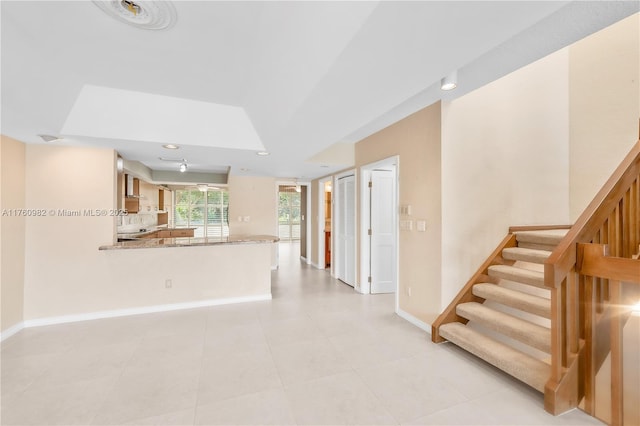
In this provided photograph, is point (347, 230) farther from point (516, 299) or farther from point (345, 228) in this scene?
point (516, 299)

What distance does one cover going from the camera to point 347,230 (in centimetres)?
500

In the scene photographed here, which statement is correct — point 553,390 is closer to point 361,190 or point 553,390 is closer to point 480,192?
point 480,192

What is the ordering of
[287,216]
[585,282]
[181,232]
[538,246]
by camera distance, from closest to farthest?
[585,282] < [538,246] < [181,232] < [287,216]

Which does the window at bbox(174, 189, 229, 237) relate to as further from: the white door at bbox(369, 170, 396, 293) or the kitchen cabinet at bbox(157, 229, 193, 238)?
the white door at bbox(369, 170, 396, 293)

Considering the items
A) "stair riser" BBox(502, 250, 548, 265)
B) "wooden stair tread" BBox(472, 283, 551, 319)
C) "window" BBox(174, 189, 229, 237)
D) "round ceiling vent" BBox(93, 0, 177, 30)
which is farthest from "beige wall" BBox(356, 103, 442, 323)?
"window" BBox(174, 189, 229, 237)

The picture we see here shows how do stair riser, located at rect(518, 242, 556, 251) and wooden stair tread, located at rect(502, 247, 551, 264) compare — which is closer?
wooden stair tread, located at rect(502, 247, 551, 264)

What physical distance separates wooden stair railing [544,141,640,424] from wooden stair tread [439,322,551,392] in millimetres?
128

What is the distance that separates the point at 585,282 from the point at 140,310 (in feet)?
15.5

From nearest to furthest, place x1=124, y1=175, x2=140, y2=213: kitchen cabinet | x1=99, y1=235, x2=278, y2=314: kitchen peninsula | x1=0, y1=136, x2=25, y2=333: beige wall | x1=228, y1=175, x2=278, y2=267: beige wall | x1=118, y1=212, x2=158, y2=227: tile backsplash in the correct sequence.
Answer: x1=0, y1=136, x2=25, y2=333: beige wall
x1=99, y1=235, x2=278, y2=314: kitchen peninsula
x1=124, y1=175, x2=140, y2=213: kitchen cabinet
x1=118, y1=212, x2=158, y2=227: tile backsplash
x1=228, y1=175, x2=278, y2=267: beige wall

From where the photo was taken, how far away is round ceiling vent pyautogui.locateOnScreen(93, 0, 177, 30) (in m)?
1.37

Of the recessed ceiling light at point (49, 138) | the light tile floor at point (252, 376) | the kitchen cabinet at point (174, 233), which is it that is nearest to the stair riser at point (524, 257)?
the light tile floor at point (252, 376)

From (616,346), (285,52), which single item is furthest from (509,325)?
(285,52)

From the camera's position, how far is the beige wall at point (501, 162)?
2.89 metres

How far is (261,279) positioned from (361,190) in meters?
2.16
